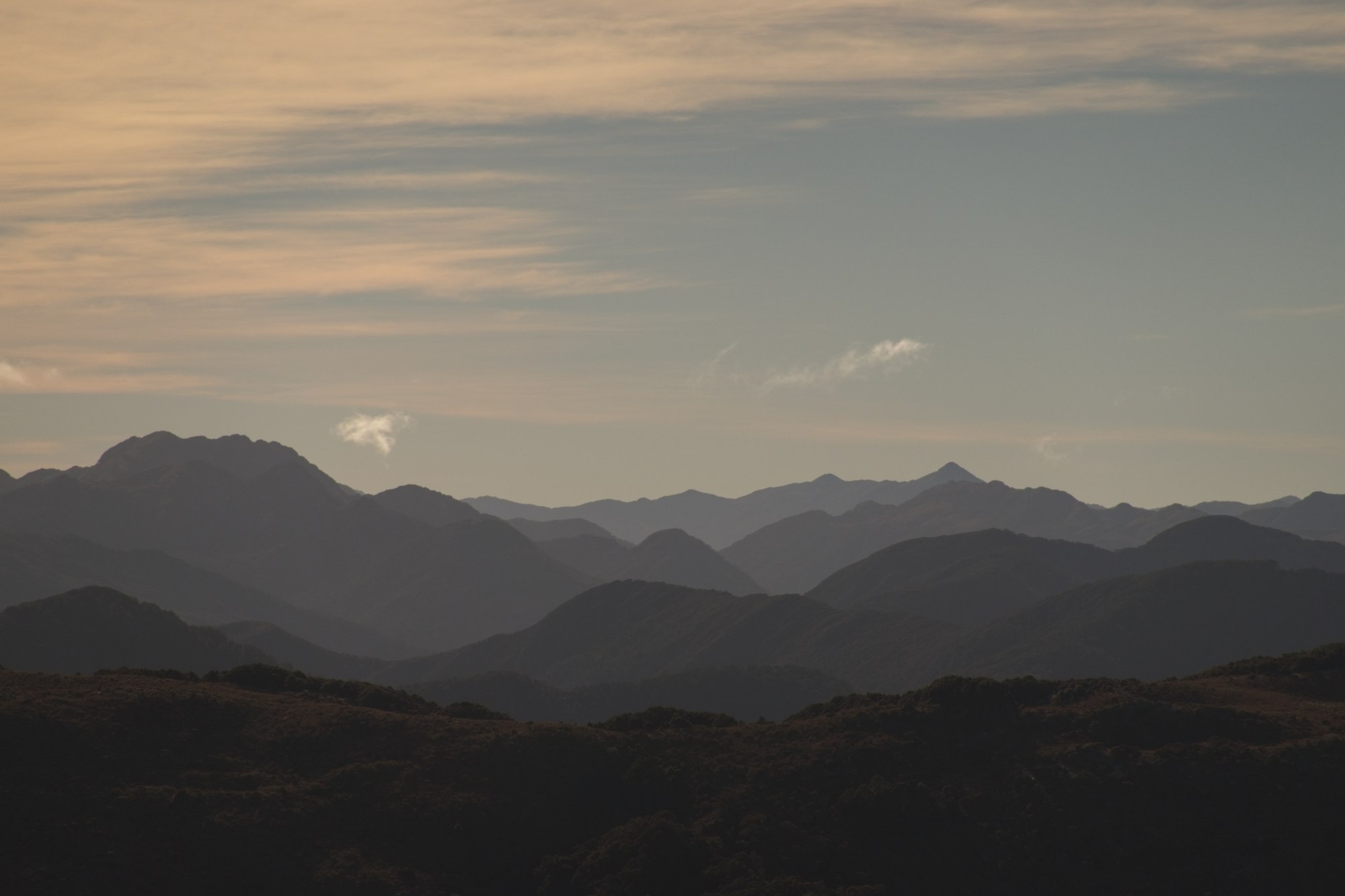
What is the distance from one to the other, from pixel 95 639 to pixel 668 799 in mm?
143936

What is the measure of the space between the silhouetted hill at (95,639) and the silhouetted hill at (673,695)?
32.2 metres

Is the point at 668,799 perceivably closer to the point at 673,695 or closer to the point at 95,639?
the point at 673,695

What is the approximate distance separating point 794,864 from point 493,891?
550 inches

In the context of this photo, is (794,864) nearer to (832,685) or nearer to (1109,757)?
(1109,757)

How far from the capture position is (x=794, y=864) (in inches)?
2527

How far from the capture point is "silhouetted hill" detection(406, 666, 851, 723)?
187000mm

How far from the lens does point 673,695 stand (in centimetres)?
19112

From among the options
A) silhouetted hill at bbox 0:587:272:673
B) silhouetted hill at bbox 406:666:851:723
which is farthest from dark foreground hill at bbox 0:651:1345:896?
silhouetted hill at bbox 0:587:272:673

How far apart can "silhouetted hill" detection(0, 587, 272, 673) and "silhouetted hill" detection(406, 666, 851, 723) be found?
106 feet

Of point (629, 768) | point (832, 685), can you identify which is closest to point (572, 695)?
point (832, 685)

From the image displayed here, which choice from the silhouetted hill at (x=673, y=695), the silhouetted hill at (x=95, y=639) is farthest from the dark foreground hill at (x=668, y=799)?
the silhouetted hill at (x=95, y=639)

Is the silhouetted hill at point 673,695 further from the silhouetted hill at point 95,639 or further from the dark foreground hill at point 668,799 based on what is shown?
the dark foreground hill at point 668,799

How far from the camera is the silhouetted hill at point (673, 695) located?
18700cm

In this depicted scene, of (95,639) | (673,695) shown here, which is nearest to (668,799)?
(673,695)
